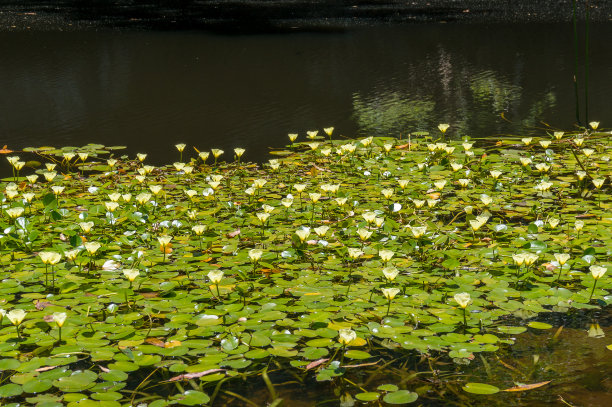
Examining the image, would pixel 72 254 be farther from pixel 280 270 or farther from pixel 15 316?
pixel 280 270

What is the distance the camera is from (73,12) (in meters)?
11.4

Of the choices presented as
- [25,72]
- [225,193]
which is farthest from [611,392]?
[25,72]

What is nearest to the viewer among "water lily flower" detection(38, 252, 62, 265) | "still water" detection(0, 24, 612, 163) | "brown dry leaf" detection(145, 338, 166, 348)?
"brown dry leaf" detection(145, 338, 166, 348)

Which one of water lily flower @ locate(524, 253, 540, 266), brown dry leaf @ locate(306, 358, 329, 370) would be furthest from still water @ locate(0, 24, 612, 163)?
brown dry leaf @ locate(306, 358, 329, 370)

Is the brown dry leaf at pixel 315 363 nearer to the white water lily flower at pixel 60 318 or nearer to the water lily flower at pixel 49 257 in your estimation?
the white water lily flower at pixel 60 318

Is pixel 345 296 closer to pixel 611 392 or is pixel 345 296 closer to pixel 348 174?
pixel 611 392

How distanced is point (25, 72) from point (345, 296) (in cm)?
537

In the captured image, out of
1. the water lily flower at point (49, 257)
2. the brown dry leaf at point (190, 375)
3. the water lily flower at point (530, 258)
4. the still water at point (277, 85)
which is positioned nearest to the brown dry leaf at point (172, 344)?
the brown dry leaf at point (190, 375)

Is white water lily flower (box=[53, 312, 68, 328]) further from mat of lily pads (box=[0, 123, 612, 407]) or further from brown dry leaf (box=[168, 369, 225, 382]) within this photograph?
brown dry leaf (box=[168, 369, 225, 382])

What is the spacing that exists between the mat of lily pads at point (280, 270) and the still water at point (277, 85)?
88 cm

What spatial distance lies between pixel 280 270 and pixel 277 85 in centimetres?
378

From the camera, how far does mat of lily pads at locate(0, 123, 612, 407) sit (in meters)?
2.01

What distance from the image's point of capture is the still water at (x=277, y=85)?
4898 mm

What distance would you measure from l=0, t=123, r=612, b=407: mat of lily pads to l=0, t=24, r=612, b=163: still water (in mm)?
877
